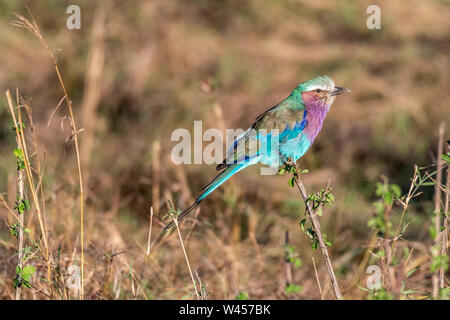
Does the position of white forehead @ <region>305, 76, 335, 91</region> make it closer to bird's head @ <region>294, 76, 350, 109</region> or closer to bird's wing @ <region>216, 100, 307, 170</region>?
bird's head @ <region>294, 76, 350, 109</region>

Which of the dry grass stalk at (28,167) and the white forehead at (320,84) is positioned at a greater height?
the white forehead at (320,84)

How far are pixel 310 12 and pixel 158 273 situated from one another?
4.52 m

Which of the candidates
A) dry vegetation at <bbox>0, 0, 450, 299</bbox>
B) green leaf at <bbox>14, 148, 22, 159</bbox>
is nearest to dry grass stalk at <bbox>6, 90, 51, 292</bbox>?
green leaf at <bbox>14, 148, 22, 159</bbox>

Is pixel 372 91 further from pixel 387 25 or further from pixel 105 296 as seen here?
pixel 105 296

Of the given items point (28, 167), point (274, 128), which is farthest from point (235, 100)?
point (28, 167)

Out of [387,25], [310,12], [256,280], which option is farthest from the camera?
[310,12]

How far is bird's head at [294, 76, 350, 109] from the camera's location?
9.95ft

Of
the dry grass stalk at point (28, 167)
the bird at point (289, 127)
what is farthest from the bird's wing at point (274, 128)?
the dry grass stalk at point (28, 167)

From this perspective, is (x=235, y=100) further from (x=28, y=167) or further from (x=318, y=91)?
(x=28, y=167)

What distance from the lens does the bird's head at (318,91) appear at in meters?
3.03

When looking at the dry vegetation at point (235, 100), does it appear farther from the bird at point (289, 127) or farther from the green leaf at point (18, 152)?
the green leaf at point (18, 152)

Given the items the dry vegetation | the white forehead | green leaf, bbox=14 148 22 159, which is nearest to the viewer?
green leaf, bbox=14 148 22 159

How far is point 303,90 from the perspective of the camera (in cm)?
307
